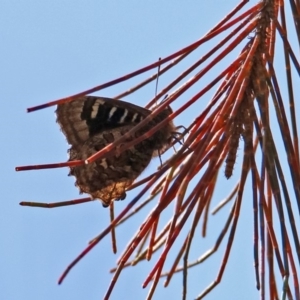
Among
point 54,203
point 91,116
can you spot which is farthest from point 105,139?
point 54,203

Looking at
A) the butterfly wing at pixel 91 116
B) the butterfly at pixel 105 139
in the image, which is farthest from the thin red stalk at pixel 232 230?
the butterfly wing at pixel 91 116

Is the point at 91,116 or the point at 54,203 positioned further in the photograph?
the point at 91,116

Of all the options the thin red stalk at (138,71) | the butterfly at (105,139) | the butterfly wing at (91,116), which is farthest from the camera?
the butterfly wing at (91,116)

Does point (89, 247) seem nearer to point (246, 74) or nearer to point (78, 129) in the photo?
point (246, 74)

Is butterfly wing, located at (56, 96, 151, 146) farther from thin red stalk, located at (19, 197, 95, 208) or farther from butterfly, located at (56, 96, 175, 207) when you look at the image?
thin red stalk, located at (19, 197, 95, 208)

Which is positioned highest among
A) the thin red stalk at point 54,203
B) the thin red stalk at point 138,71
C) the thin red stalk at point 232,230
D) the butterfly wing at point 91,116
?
the butterfly wing at point 91,116

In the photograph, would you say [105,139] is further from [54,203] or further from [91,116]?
[54,203]

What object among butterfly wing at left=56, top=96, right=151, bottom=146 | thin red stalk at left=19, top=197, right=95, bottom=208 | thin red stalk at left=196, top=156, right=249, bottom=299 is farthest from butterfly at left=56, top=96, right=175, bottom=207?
thin red stalk at left=196, top=156, right=249, bottom=299

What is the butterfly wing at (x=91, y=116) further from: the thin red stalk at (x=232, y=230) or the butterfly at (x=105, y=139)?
the thin red stalk at (x=232, y=230)

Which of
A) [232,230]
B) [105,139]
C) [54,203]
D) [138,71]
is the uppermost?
[105,139]

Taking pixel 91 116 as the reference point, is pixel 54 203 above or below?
below
